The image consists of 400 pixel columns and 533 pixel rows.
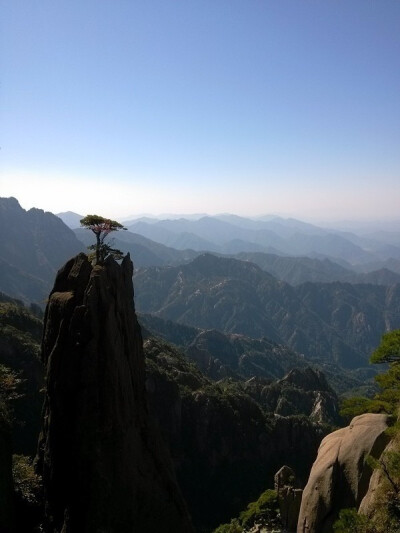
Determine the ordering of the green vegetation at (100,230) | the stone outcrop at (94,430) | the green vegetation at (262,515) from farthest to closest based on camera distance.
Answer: the green vegetation at (262,515)
the green vegetation at (100,230)
the stone outcrop at (94,430)

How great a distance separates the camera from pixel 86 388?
2359cm

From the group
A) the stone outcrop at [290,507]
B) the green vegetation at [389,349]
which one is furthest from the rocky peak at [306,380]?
the green vegetation at [389,349]

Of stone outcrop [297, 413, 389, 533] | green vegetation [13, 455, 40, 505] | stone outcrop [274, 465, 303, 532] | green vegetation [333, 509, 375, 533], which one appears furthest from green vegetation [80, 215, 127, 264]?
green vegetation [333, 509, 375, 533]

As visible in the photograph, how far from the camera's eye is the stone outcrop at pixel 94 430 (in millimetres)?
22469

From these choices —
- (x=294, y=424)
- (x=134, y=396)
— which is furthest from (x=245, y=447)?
(x=134, y=396)

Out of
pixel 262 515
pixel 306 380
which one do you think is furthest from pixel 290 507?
pixel 306 380

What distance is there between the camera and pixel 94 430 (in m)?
23.1

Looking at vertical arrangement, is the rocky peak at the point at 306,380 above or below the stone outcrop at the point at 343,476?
below

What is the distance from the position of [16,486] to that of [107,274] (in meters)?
13.0

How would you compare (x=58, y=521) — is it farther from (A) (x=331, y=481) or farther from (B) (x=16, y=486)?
(A) (x=331, y=481)

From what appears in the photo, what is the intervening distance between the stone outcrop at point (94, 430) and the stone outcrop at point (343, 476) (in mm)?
8623

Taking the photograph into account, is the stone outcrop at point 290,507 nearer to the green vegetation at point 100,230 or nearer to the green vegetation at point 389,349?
the green vegetation at point 389,349

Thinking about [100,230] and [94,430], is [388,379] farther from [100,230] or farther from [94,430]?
[100,230]

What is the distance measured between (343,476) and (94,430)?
13.3 m
